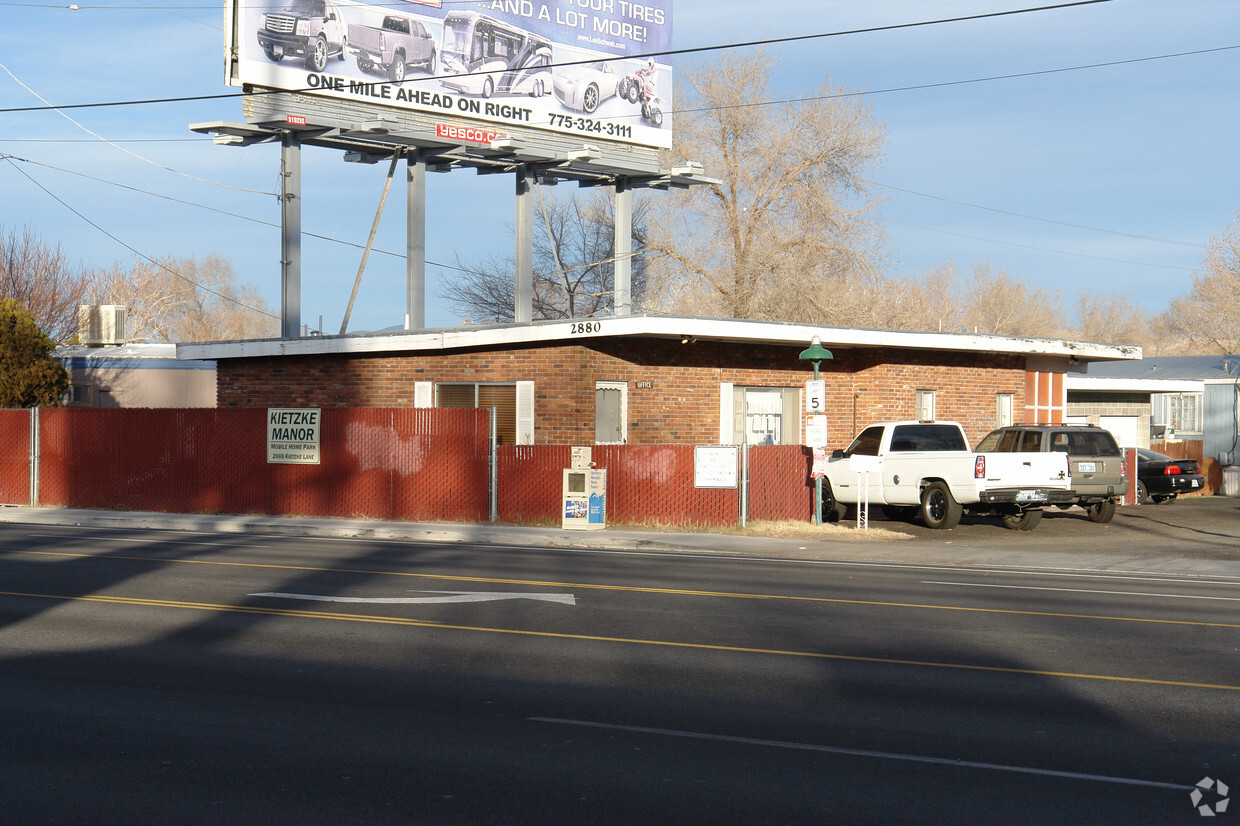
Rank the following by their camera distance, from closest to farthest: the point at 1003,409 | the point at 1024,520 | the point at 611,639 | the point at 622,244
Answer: the point at 611,639
the point at 1024,520
the point at 1003,409
the point at 622,244

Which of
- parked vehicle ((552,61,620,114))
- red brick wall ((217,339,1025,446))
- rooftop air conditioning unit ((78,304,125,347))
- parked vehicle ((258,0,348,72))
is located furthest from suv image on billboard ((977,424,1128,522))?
rooftop air conditioning unit ((78,304,125,347))

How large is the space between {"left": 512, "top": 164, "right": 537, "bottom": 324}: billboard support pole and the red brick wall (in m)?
6.50

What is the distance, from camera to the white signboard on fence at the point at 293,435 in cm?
2542

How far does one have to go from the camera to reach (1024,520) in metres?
23.8

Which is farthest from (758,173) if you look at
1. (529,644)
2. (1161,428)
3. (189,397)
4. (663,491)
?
(529,644)

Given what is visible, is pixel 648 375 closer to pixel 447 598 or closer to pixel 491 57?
pixel 491 57

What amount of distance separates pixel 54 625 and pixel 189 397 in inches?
1245

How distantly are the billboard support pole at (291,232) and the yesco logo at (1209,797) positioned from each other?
25.1 meters

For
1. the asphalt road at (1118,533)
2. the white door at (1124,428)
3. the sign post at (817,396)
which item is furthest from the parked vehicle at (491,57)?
the white door at (1124,428)

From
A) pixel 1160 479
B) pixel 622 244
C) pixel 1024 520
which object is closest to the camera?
pixel 1024 520

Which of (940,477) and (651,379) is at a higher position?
(651,379)

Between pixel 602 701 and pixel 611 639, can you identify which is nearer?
pixel 602 701

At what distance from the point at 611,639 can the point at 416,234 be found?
22.5 m

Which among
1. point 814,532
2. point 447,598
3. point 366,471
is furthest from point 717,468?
point 447,598
